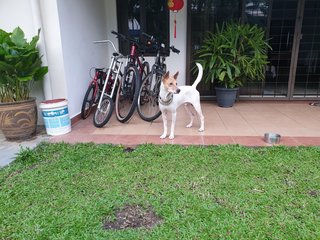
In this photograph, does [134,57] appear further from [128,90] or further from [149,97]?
[149,97]

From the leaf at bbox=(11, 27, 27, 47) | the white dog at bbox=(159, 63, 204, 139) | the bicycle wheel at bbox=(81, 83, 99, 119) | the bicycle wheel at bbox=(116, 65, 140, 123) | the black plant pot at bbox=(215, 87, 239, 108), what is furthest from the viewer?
the black plant pot at bbox=(215, 87, 239, 108)

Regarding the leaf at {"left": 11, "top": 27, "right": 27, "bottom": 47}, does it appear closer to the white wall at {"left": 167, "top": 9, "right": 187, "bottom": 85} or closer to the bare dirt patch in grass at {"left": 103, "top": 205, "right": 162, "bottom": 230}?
the bare dirt patch in grass at {"left": 103, "top": 205, "right": 162, "bottom": 230}

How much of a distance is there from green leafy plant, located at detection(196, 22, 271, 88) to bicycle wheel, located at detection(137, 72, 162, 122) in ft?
3.41

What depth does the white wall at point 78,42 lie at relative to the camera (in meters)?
3.34

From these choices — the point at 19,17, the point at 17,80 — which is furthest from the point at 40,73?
the point at 19,17

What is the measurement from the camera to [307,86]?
509cm

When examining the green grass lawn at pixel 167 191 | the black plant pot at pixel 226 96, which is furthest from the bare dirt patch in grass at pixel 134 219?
the black plant pot at pixel 226 96

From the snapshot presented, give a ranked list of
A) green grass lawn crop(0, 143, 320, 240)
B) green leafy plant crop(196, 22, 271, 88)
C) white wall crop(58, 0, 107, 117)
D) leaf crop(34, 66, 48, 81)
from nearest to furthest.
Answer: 1. green grass lawn crop(0, 143, 320, 240)
2. leaf crop(34, 66, 48, 81)
3. white wall crop(58, 0, 107, 117)
4. green leafy plant crop(196, 22, 271, 88)

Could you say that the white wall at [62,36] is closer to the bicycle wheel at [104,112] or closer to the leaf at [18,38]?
the leaf at [18,38]

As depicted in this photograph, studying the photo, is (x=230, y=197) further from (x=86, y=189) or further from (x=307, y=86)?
(x=307, y=86)

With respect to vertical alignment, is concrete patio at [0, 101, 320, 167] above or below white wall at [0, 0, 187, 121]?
below

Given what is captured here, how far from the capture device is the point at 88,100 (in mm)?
3898

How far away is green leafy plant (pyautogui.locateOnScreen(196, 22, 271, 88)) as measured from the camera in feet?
13.7

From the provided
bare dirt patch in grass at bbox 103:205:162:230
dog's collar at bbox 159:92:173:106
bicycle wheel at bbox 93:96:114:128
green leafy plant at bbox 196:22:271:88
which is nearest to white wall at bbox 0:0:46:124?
bicycle wheel at bbox 93:96:114:128
